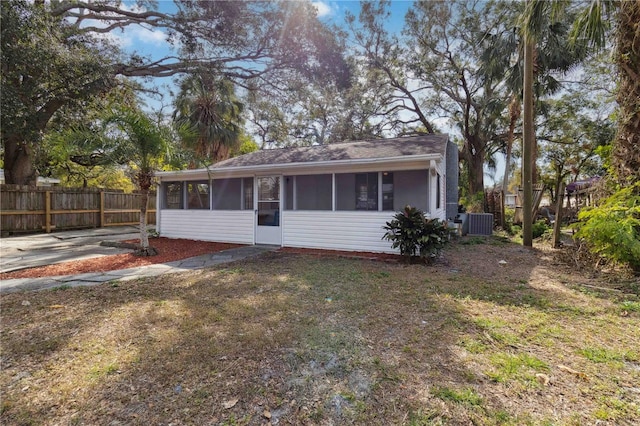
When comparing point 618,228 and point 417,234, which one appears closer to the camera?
point 618,228

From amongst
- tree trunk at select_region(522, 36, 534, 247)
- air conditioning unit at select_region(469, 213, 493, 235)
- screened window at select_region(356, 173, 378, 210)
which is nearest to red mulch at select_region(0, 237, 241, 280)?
screened window at select_region(356, 173, 378, 210)

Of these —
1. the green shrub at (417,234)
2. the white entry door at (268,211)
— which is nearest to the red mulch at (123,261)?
the white entry door at (268,211)

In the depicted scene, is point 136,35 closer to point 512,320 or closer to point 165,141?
point 165,141

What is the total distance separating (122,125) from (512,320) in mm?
8423

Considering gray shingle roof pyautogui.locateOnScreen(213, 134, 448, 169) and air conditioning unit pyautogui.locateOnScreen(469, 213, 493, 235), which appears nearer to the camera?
gray shingle roof pyautogui.locateOnScreen(213, 134, 448, 169)

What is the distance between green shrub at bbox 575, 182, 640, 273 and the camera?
541cm

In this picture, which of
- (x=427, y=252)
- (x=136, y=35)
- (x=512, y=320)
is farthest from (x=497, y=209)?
(x=136, y=35)

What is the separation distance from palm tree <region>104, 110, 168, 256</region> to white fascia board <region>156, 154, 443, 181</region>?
1.48m

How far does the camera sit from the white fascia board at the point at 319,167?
7.55 metres

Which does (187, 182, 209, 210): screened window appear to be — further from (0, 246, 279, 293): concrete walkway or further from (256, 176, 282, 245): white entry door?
(0, 246, 279, 293): concrete walkway

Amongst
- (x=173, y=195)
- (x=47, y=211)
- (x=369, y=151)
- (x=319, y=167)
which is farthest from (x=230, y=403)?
(x=47, y=211)

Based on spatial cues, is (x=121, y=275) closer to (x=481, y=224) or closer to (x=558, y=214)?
(x=558, y=214)

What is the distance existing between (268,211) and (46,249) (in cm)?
649

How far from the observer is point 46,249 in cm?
878
